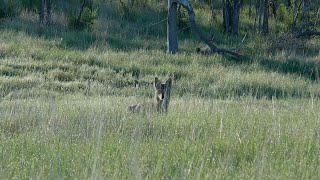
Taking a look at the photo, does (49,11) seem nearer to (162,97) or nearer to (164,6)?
(164,6)

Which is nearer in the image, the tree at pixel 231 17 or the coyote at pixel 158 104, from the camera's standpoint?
the coyote at pixel 158 104

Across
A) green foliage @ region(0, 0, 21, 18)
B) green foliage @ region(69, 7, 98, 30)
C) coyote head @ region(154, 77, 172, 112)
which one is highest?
green foliage @ region(0, 0, 21, 18)

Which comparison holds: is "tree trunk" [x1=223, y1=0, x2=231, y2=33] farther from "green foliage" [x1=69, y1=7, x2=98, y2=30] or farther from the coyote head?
the coyote head

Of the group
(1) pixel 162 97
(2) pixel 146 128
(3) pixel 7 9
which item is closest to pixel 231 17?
(3) pixel 7 9

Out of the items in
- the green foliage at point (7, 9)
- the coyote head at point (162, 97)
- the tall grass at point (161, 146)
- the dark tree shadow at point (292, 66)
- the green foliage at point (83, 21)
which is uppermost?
the green foliage at point (7, 9)

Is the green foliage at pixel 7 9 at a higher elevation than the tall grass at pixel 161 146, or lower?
higher

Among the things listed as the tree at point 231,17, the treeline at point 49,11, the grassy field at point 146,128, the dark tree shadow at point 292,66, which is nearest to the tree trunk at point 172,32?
the dark tree shadow at point 292,66

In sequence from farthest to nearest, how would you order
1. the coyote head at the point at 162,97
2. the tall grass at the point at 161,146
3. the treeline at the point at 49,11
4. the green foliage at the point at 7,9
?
the green foliage at the point at 7,9
the treeline at the point at 49,11
the coyote head at the point at 162,97
the tall grass at the point at 161,146

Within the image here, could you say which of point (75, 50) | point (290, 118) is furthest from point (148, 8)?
point (290, 118)

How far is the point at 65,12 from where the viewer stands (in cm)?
2634

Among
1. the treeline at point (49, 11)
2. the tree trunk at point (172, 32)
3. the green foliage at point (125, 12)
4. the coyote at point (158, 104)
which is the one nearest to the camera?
the coyote at point (158, 104)

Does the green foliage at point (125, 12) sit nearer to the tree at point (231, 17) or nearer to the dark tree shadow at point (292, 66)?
the tree at point (231, 17)

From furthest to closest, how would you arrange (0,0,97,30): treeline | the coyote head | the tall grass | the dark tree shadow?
(0,0,97,30): treeline
the dark tree shadow
the coyote head
the tall grass

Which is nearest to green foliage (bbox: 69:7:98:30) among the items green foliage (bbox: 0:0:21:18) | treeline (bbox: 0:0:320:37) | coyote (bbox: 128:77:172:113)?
treeline (bbox: 0:0:320:37)
